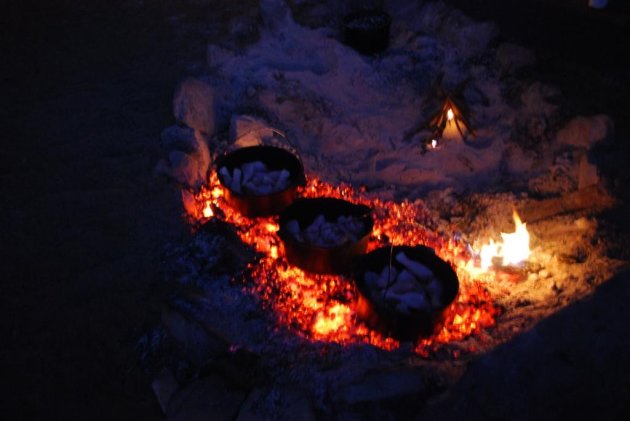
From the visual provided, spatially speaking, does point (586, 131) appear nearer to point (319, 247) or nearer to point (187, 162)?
point (319, 247)

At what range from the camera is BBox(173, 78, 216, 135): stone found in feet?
17.1

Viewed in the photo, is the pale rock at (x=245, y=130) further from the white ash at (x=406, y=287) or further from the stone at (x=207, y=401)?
the stone at (x=207, y=401)

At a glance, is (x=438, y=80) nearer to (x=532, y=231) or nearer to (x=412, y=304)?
(x=532, y=231)

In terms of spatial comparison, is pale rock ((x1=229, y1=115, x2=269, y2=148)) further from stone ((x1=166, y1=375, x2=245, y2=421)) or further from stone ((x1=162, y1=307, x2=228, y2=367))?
stone ((x1=166, y1=375, x2=245, y2=421))

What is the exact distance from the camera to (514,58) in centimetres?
604

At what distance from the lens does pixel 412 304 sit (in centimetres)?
342

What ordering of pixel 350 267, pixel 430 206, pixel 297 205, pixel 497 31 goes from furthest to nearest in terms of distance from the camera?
pixel 497 31
pixel 430 206
pixel 297 205
pixel 350 267

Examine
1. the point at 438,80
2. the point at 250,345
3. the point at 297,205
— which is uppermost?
the point at 438,80

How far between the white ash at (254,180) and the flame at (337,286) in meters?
0.28

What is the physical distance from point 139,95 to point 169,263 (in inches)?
104

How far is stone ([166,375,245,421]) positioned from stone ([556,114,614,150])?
164 inches

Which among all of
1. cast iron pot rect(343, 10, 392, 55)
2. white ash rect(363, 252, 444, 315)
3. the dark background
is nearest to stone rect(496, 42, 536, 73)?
the dark background

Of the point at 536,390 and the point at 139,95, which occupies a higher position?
the point at 139,95


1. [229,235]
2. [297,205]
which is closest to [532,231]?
[297,205]
